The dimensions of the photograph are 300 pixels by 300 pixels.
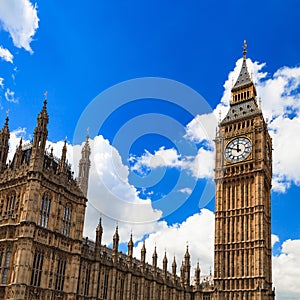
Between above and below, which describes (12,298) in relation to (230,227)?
below

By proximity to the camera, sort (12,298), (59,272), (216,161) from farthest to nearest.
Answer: (216,161), (59,272), (12,298)

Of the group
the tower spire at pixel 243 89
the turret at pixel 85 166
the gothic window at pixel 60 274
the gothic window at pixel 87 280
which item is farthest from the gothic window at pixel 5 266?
the tower spire at pixel 243 89

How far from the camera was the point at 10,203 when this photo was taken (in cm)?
5938

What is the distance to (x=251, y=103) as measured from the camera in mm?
114500

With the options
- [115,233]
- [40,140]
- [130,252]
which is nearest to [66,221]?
[40,140]

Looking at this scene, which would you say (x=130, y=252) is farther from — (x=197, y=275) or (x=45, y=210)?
(x=197, y=275)

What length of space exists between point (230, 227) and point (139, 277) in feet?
102

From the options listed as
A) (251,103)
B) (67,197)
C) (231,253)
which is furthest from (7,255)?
(251,103)

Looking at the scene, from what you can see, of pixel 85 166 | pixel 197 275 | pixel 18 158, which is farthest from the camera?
pixel 197 275

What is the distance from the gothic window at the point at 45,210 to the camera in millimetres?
58438

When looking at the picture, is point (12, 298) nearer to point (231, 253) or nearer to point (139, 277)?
point (139, 277)

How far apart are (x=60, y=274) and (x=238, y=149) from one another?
62080 mm

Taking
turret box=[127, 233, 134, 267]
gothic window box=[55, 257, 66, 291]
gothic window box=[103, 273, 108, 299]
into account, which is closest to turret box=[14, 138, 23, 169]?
gothic window box=[55, 257, 66, 291]

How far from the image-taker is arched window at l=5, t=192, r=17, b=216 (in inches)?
2306
